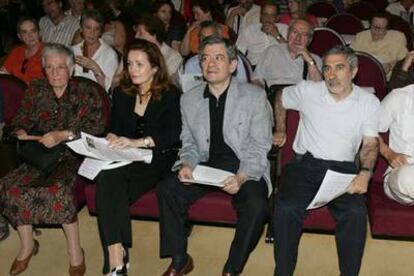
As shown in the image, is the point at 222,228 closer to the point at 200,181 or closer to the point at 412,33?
the point at 200,181

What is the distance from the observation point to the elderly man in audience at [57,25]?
5580 millimetres

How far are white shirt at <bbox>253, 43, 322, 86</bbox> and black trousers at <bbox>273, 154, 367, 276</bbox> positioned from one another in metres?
1.47

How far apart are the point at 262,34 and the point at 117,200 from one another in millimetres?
2679

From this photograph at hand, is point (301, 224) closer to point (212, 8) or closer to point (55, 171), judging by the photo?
point (55, 171)

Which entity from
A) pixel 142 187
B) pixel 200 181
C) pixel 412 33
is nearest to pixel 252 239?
pixel 200 181

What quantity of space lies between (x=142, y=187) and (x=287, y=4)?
3941mm

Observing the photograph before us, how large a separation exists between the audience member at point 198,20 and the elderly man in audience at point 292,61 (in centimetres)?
51

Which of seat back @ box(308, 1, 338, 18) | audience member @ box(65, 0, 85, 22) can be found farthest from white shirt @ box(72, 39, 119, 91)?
seat back @ box(308, 1, 338, 18)

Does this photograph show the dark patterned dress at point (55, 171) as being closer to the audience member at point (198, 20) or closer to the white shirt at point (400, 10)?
the audience member at point (198, 20)

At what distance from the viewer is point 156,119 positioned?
3.25 m

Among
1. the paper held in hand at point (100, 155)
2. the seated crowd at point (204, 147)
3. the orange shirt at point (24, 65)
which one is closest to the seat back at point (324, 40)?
the seated crowd at point (204, 147)

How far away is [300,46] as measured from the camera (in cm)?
412

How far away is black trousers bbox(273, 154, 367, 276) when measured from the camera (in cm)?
280

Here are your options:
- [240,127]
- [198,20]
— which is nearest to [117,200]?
[240,127]
